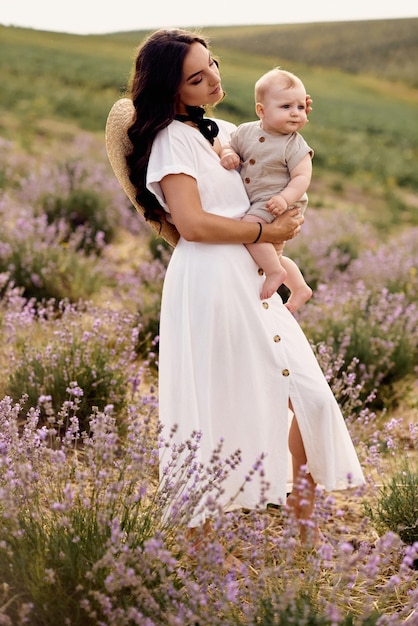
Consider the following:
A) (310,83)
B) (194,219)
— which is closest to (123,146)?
(194,219)

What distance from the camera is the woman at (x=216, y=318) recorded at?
8.79 feet

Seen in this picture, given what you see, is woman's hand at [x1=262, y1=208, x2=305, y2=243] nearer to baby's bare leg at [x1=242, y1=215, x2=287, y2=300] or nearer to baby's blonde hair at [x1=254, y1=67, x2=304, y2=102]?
baby's bare leg at [x1=242, y1=215, x2=287, y2=300]

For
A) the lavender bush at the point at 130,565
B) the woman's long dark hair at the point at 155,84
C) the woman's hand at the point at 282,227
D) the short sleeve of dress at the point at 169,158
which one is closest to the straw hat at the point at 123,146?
the woman's long dark hair at the point at 155,84

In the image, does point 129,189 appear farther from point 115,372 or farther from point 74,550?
point 74,550

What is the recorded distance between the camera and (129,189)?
300cm

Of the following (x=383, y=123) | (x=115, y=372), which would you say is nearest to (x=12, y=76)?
(x=383, y=123)

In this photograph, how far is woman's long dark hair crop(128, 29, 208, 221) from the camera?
8.79 feet

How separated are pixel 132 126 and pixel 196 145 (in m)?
0.27

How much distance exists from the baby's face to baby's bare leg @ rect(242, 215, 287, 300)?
0.36 meters

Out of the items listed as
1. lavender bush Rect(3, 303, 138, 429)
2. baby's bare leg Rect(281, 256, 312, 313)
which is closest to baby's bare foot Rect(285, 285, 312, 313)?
baby's bare leg Rect(281, 256, 312, 313)

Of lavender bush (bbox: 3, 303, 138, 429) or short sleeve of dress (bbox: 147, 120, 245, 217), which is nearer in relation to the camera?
short sleeve of dress (bbox: 147, 120, 245, 217)

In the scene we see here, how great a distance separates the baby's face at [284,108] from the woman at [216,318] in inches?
7.7

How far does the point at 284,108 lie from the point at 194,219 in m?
0.59

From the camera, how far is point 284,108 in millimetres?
2816
